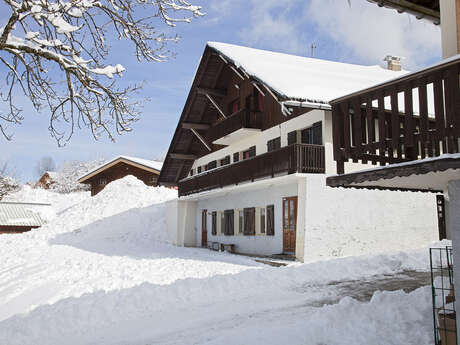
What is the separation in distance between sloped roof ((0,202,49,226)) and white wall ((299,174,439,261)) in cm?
3210

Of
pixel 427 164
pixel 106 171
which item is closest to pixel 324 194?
pixel 427 164

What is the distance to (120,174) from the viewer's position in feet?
151

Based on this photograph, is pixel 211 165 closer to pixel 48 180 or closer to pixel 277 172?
pixel 277 172

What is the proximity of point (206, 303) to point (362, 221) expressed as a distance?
30.2ft

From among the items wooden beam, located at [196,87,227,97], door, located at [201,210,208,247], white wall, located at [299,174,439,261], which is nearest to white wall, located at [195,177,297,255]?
door, located at [201,210,208,247]

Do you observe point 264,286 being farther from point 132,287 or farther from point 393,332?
point 393,332

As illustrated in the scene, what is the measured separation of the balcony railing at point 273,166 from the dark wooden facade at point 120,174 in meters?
20.7

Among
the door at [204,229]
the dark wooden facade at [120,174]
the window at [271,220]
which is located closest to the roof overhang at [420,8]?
the window at [271,220]

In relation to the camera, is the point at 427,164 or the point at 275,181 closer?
the point at 427,164

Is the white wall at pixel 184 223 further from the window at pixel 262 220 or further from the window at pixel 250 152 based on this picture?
the window at pixel 262 220

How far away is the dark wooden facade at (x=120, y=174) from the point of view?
143ft

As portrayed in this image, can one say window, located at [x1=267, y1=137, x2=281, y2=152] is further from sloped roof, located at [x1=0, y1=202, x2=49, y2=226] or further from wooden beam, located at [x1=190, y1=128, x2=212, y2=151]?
sloped roof, located at [x1=0, y1=202, x2=49, y2=226]

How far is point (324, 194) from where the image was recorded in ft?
54.4

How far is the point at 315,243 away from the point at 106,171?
34.6 metres
